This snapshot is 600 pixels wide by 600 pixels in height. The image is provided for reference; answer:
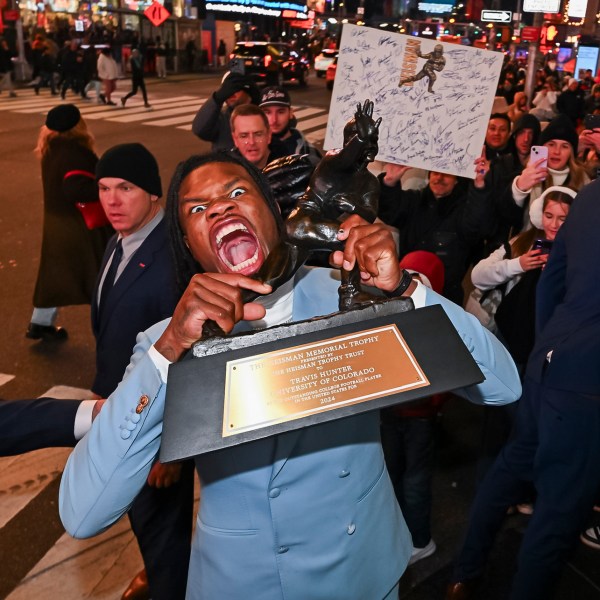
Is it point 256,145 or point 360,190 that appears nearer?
point 360,190

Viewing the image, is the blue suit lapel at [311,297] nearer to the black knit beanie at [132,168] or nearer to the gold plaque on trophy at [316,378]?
the gold plaque on trophy at [316,378]

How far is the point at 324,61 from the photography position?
1329 inches

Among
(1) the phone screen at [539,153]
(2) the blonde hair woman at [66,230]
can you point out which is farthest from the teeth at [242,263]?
(2) the blonde hair woman at [66,230]

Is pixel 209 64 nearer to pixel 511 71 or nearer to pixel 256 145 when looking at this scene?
pixel 511 71

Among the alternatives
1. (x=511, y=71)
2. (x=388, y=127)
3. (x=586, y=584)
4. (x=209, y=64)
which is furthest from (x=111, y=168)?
(x=209, y=64)

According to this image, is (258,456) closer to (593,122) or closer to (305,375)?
(305,375)

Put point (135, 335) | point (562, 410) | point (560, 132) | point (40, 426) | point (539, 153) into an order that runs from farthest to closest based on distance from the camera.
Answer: point (560, 132)
point (539, 153)
point (135, 335)
point (562, 410)
point (40, 426)

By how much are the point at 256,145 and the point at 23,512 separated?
2.76m

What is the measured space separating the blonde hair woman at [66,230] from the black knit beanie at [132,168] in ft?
6.63

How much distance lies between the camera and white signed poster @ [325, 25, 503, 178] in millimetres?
3836

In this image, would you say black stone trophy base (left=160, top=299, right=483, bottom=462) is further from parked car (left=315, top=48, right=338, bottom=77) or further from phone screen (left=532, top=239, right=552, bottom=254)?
parked car (left=315, top=48, right=338, bottom=77)

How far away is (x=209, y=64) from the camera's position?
3781 centimetres

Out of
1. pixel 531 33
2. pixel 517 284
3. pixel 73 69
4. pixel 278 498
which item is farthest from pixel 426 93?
pixel 531 33

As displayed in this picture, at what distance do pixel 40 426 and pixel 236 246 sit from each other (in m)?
0.98
